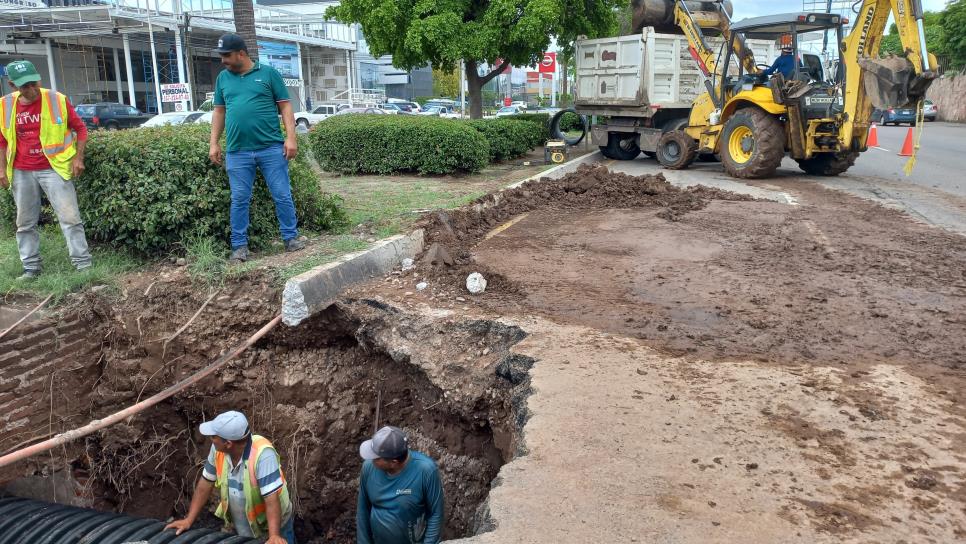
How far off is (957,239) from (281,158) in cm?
670

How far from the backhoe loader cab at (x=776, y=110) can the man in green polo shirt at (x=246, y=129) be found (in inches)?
324

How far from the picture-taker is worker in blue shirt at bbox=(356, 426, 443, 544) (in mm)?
3639

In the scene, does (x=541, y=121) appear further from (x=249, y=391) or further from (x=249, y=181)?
(x=249, y=391)

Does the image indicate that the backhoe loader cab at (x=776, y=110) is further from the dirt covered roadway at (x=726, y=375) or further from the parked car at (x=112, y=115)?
the parked car at (x=112, y=115)

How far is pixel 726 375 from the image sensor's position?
12.2 feet

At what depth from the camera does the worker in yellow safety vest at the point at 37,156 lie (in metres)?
5.04

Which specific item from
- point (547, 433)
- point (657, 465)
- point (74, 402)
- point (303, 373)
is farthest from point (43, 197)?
point (657, 465)

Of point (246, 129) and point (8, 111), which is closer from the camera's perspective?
point (8, 111)

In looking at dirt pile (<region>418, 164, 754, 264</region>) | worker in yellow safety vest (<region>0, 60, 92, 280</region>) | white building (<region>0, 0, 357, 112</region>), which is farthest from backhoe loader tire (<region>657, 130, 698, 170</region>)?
white building (<region>0, 0, 357, 112</region>)

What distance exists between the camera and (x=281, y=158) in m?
5.64

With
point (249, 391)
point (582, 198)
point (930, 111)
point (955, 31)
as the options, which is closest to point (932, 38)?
point (955, 31)

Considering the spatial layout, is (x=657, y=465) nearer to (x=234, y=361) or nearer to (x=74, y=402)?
(x=234, y=361)

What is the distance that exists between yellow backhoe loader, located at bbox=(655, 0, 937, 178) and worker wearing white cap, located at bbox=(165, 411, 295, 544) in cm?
954

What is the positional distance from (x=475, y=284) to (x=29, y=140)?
358 centimetres
